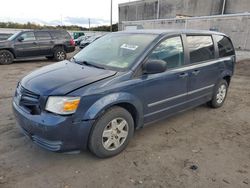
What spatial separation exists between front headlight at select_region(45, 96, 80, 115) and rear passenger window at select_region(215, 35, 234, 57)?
3500 millimetres

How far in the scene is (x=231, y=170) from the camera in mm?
2826

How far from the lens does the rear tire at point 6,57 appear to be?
1079 centimetres

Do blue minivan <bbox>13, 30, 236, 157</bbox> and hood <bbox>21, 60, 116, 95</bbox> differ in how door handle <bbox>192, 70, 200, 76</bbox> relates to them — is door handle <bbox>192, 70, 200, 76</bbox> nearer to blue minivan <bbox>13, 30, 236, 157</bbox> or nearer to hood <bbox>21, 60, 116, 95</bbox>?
blue minivan <bbox>13, 30, 236, 157</bbox>

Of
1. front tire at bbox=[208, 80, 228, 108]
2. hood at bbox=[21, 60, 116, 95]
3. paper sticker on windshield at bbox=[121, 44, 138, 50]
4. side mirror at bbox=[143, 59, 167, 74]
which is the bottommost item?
front tire at bbox=[208, 80, 228, 108]

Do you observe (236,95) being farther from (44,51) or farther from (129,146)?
(44,51)

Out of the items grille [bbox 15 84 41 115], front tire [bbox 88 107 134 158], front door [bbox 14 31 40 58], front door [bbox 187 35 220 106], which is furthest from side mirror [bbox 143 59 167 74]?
front door [bbox 14 31 40 58]

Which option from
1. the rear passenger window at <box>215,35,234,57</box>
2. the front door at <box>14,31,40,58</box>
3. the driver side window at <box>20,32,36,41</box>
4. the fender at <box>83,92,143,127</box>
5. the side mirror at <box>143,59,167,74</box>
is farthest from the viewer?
the driver side window at <box>20,32,36,41</box>

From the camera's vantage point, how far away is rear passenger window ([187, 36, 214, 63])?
391cm

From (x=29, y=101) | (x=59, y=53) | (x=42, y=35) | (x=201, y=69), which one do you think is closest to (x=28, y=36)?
(x=42, y=35)

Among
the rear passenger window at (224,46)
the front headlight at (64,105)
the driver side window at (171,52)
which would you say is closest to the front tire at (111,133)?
the front headlight at (64,105)

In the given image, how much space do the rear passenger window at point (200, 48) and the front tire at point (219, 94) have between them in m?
0.75

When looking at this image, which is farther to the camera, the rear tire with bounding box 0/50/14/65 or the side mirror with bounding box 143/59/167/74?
the rear tire with bounding box 0/50/14/65

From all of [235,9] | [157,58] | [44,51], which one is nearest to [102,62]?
[157,58]

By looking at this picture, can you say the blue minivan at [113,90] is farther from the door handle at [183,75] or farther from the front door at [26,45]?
the front door at [26,45]
